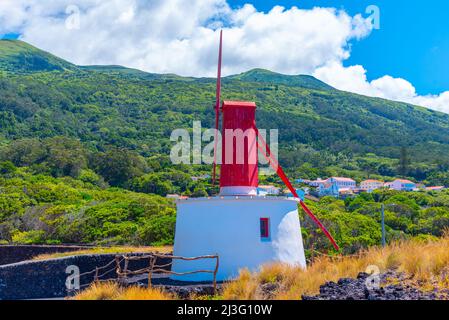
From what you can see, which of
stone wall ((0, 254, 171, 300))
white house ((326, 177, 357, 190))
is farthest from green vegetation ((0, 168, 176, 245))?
white house ((326, 177, 357, 190))

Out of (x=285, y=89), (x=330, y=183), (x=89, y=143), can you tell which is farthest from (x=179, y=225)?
(x=285, y=89)

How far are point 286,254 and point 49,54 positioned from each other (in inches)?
7022

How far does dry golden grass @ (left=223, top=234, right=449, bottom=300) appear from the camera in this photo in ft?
27.9

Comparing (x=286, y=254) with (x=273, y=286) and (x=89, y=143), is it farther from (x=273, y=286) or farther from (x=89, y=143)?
(x=89, y=143)

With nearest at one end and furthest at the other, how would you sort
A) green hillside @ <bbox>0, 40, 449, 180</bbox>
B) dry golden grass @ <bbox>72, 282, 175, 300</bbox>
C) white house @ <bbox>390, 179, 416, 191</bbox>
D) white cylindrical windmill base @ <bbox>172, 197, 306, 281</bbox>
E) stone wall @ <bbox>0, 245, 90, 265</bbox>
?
1. dry golden grass @ <bbox>72, 282, 175, 300</bbox>
2. white cylindrical windmill base @ <bbox>172, 197, 306, 281</bbox>
3. stone wall @ <bbox>0, 245, 90, 265</bbox>
4. white house @ <bbox>390, 179, 416, 191</bbox>
5. green hillside @ <bbox>0, 40, 449, 180</bbox>

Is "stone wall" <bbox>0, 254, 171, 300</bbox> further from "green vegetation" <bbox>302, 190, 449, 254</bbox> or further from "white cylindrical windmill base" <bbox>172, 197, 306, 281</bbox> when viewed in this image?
"green vegetation" <bbox>302, 190, 449, 254</bbox>

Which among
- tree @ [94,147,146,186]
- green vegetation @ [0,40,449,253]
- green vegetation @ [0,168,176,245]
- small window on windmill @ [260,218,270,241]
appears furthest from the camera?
tree @ [94,147,146,186]

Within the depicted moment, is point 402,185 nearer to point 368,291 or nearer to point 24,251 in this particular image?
point 24,251

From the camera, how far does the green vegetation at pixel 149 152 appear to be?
29391 mm

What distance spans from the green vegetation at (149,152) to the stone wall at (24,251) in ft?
13.4

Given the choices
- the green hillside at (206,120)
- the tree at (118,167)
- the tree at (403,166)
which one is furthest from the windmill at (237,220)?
the tree at (403,166)

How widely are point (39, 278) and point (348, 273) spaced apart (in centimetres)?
1113

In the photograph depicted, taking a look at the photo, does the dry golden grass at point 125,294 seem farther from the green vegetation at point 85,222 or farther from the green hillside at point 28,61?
the green hillside at point 28,61
